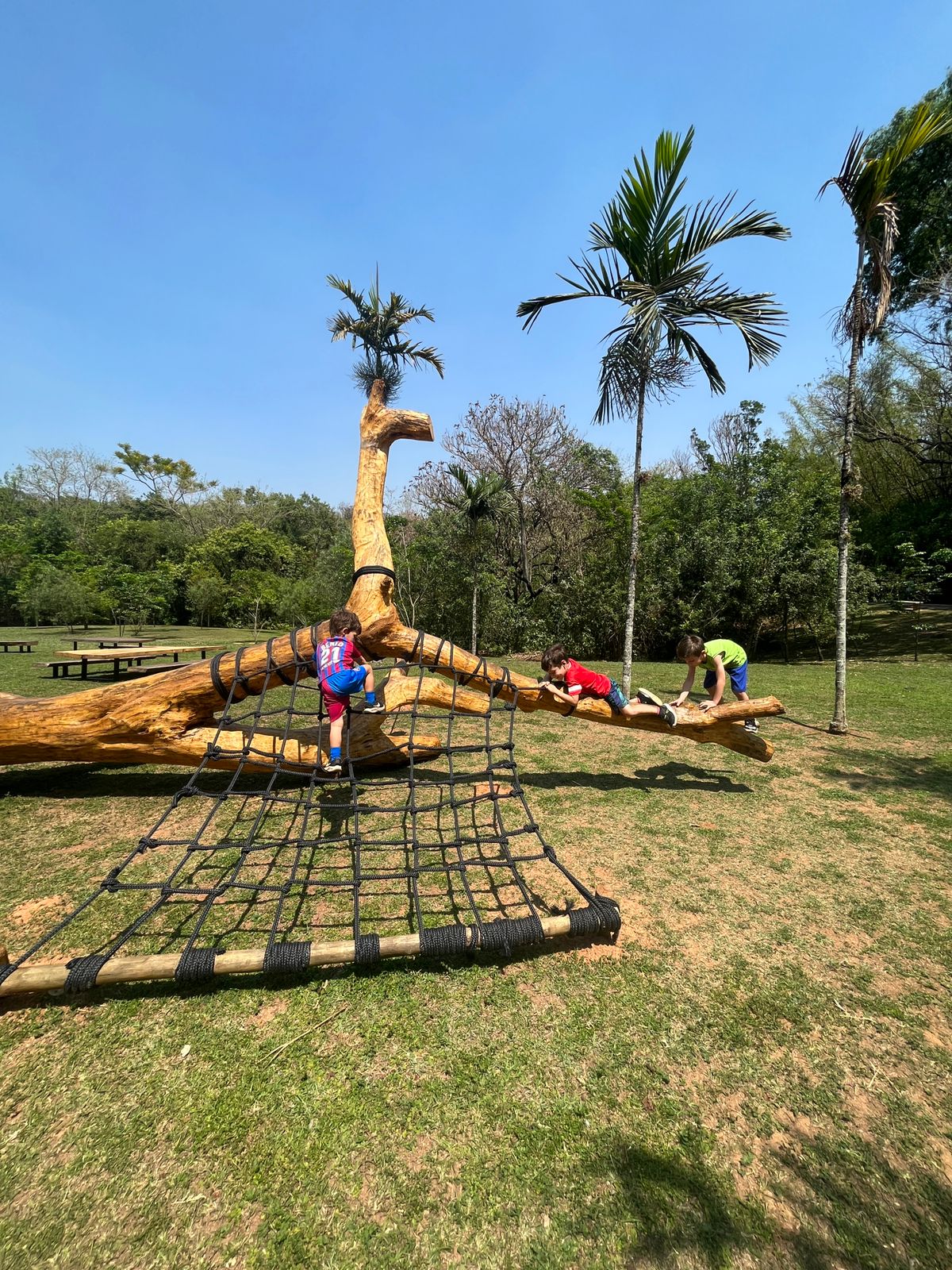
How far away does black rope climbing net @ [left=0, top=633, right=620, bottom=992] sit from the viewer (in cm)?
221

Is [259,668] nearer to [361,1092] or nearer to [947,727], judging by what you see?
[361,1092]

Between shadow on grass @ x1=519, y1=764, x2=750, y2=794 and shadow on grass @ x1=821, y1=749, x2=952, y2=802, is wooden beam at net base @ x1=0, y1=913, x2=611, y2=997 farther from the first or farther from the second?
shadow on grass @ x1=821, y1=749, x2=952, y2=802

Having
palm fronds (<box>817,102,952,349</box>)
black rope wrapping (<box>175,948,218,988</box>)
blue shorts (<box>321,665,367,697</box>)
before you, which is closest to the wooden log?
blue shorts (<box>321,665,367,697</box>)

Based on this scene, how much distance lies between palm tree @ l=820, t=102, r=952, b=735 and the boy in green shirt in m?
2.12

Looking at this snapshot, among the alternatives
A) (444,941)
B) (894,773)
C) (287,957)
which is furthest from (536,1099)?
(894,773)

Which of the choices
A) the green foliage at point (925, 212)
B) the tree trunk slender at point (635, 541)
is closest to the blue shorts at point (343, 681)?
the tree trunk slender at point (635, 541)

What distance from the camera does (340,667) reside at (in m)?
3.81

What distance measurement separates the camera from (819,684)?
9.40m

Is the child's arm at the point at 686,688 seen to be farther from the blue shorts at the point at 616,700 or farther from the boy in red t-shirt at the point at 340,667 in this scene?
the boy in red t-shirt at the point at 340,667

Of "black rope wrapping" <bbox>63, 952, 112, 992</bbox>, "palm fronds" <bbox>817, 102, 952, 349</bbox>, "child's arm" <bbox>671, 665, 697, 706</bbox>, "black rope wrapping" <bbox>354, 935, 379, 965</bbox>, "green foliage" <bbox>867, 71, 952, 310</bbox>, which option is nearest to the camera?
"black rope wrapping" <bbox>63, 952, 112, 992</bbox>

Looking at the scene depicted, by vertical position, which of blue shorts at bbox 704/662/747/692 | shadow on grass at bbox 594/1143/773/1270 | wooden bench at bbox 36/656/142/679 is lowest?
shadow on grass at bbox 594/1143/773/1270

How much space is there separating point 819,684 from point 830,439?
1520 cm

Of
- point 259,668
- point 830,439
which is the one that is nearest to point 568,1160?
point 259,668

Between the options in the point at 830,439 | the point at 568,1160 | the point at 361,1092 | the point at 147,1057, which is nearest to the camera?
the point at 568,1160
